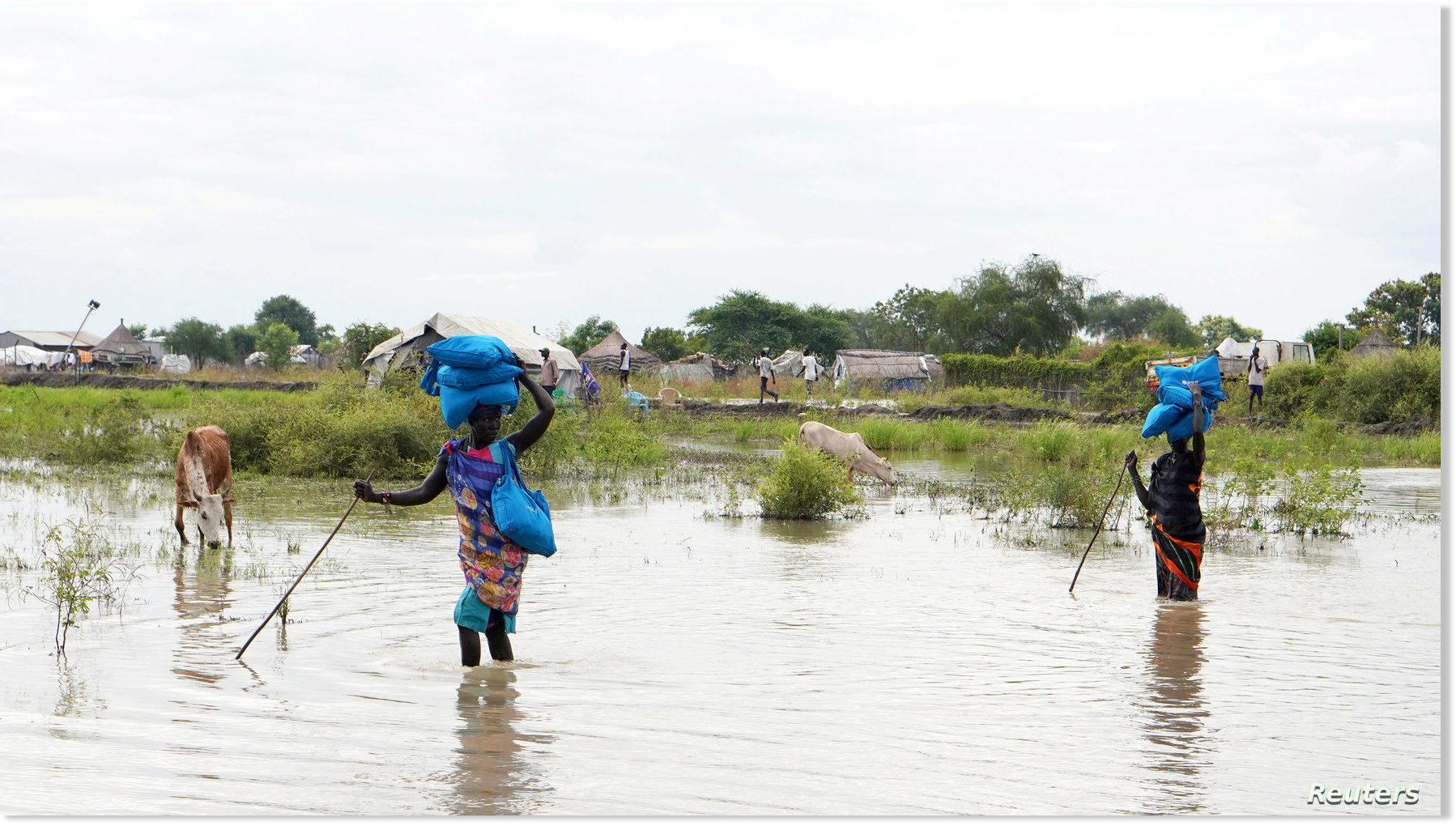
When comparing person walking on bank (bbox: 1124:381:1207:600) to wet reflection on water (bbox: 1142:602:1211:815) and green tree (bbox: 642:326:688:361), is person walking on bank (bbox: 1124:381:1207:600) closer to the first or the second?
wet reflection on water (bbox: 1142:602:1211:815)

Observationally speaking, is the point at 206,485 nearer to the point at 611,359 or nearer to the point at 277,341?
the point at 611,359

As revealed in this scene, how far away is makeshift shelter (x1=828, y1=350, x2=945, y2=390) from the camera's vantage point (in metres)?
45.4

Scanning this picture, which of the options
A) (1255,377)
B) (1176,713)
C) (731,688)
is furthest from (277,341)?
(1176,713)

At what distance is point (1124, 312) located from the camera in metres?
91.9

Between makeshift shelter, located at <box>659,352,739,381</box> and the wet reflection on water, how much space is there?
39.3 metres

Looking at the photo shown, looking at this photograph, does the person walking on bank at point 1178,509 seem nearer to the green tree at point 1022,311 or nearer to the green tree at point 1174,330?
the green tree at point 1022,311

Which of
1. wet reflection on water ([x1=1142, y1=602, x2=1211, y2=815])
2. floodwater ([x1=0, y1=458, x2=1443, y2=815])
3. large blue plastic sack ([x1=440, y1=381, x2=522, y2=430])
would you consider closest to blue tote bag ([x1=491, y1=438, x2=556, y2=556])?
large blue plastic sack ([x1=440, y1=381, x2=522, y2=430])

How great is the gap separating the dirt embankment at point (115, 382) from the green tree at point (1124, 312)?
6887cm

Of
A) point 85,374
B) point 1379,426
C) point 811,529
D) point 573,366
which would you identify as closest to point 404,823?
point 811,529

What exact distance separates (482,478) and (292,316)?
308 ft

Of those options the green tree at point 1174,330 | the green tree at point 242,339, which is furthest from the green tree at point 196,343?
the green tree at point 1174,330

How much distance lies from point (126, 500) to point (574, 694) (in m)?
9.06

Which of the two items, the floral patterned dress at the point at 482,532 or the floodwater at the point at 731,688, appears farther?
the floral patterned dress at the point at 482,532

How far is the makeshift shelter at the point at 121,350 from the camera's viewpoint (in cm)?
5894
